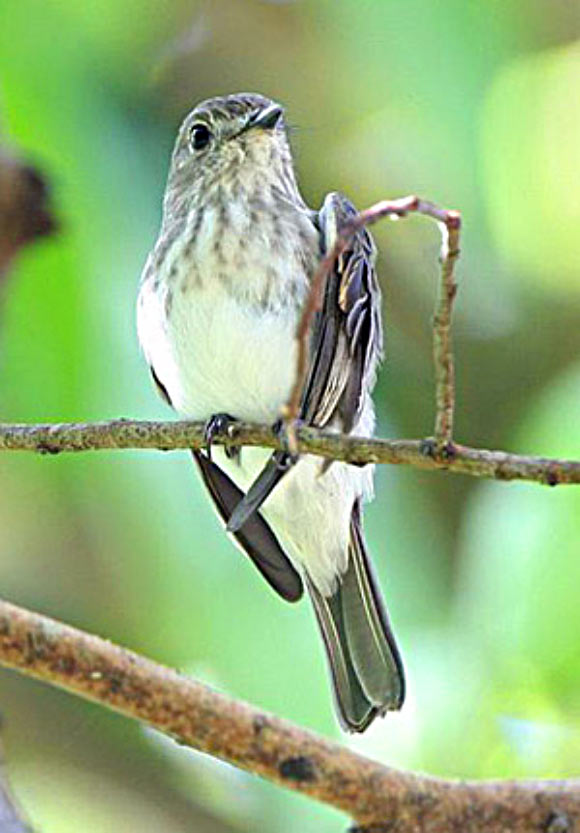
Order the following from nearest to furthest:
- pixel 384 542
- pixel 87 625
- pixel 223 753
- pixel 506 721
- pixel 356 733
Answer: pixel 223 753 < pixel 506 721 < pixel 356 733 < pixel 384 542 < pixel 87 625

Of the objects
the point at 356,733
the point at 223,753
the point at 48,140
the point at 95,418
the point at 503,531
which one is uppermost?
the point at 48,140

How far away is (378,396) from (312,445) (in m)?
1.72

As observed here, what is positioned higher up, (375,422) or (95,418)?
(95,418)

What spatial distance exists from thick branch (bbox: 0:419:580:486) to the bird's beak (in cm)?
82

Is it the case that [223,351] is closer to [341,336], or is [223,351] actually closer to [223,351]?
[223,351]

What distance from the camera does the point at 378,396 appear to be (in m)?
3.83

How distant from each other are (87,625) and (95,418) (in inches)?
34.3

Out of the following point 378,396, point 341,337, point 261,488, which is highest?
point 341,337

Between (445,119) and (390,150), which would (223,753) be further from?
(390,150)

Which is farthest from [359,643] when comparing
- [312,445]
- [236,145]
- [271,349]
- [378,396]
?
[312,445]

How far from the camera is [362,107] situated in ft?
11.9

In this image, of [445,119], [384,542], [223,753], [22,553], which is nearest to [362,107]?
[445,119]

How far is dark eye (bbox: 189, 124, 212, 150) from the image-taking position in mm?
3479

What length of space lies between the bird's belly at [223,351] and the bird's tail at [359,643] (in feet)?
1.75
